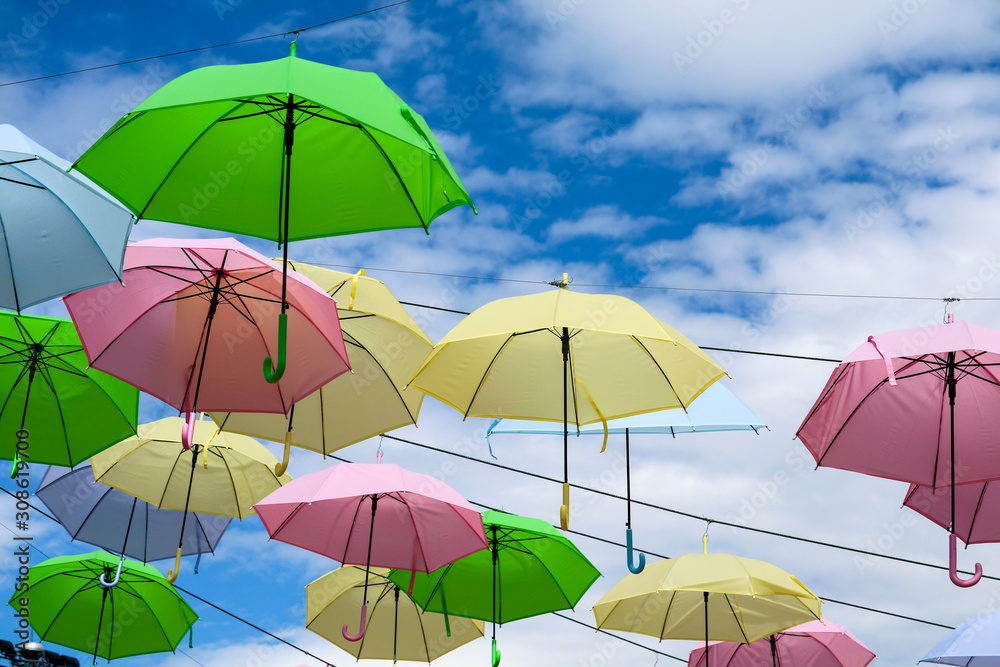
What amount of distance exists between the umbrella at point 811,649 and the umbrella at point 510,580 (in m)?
2.59

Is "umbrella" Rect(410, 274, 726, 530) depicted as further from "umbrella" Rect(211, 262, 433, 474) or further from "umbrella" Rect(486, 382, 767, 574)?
"umbrella" Rect(486, 382, 767, 574)

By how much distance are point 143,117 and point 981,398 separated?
5.60m

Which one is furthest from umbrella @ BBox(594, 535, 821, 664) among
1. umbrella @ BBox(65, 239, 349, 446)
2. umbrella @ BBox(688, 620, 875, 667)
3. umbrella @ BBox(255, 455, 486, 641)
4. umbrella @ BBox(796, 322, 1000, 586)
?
umbrella @ BBox(65, 239, 349, 446)

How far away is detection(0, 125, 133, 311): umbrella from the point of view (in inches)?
189

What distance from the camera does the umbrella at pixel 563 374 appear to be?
6000mm

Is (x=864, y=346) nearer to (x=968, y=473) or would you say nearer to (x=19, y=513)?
(x=968, y=473)

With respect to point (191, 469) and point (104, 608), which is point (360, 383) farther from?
point (104, 608)

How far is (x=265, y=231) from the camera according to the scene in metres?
5.05

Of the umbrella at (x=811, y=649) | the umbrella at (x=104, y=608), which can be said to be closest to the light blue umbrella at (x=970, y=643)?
the umbrella at (x=811, y=649)

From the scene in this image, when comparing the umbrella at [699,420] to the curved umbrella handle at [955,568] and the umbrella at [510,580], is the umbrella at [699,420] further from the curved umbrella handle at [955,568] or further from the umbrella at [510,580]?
the curved umbrella handle at [955,568]

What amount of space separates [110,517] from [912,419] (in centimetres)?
768

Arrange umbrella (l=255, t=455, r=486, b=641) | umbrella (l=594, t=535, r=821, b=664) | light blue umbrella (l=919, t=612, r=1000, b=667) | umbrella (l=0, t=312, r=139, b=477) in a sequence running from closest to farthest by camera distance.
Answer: umbrella (l=0, t=312, r=139, b=477), umbrella (l=255, t=455, r=486, b=641), light blue umbrella (l=919, t=612, r=1000, b=667), umbrella (l=594, t=535, r=821, b=664)

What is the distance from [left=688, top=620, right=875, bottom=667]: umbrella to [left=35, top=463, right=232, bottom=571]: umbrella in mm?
5930

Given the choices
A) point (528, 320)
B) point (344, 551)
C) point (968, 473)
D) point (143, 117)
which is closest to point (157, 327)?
point (143, 117)
